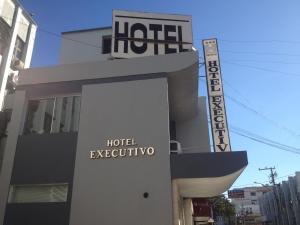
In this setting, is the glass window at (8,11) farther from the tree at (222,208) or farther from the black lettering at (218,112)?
the tree at (222,208)

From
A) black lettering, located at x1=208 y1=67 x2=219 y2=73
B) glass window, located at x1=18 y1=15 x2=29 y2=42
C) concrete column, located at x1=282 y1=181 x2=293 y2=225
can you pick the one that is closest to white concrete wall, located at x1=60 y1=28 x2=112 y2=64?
glass window, located at x1=18 y1=15 x2=29 y2=42

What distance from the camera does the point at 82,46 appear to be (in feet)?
69.9

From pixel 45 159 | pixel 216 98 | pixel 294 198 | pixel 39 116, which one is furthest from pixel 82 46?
pixel 294 198

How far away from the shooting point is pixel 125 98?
14664 millimetres

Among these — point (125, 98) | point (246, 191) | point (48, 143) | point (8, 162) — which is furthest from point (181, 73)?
point (246, 191)

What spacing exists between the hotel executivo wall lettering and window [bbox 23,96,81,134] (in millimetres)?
2367

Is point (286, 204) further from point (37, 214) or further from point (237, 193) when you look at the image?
point (237, 193)

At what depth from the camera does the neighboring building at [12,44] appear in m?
19.6

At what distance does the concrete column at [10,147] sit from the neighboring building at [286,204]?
143 feet

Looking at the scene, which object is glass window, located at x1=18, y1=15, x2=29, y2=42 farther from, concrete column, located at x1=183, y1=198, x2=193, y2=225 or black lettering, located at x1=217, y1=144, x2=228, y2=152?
black lettering, located at x1=217, y1=144, x2=228, y2=152

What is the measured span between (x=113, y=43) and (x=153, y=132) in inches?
243

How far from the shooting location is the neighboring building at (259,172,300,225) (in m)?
48.8

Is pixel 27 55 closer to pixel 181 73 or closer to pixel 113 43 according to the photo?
pixel 113 43

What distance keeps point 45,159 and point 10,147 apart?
6.14 ft
